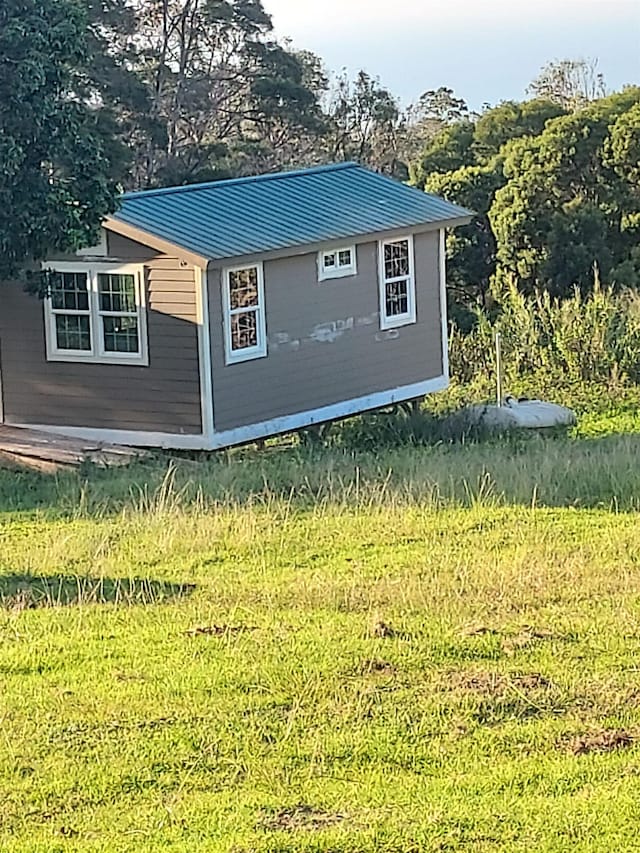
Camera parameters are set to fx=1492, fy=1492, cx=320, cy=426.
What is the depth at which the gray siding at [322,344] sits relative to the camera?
18.2m

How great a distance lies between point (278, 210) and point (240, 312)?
2239 mm

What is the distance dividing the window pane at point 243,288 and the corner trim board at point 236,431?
4.93ft

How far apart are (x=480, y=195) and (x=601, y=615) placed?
27.6 meters

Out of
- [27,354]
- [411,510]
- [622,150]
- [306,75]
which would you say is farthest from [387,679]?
[306,75]

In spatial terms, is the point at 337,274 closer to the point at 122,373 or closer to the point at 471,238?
the point at 122,373

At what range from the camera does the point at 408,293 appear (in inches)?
833

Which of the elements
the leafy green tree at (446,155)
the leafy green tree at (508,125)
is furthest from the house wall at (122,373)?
the leafy green tree at (508,125)

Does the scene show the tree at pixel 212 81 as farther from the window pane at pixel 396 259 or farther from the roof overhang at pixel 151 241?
the roof overhang at pixel 151 241

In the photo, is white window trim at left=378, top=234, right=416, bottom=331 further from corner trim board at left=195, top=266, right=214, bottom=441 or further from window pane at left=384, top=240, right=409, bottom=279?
corner trim board at left=195, top=266, right=214, bottom=441

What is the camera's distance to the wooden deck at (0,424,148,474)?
17.0 meters

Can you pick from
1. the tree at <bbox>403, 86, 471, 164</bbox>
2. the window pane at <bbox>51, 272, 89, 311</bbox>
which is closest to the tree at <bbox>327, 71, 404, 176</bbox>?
the tree at <bbox>403, 86, 471, 164</bbox>

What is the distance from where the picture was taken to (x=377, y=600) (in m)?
8.10

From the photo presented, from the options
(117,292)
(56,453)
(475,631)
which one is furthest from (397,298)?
(475,631)

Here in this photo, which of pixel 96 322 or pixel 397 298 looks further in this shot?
pixel 397 298
